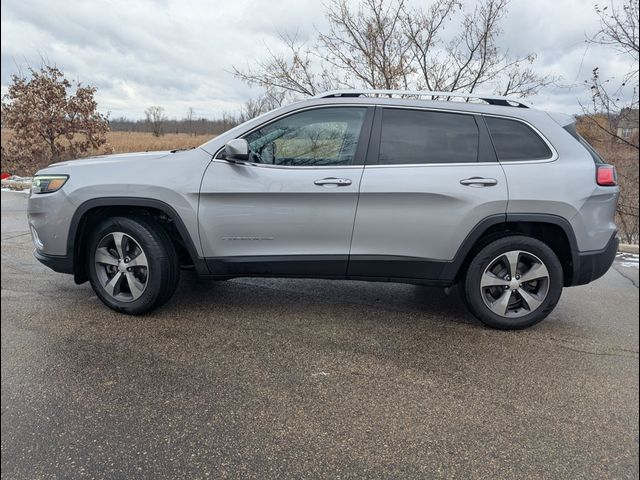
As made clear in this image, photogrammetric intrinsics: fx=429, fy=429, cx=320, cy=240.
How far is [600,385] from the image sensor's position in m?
2.73

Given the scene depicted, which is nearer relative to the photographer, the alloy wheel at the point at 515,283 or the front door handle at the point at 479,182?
the front door handle at the point at 479,182

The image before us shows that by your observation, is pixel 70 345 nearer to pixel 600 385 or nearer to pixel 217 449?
pixel 217 449

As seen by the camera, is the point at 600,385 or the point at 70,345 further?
the point at 70,345

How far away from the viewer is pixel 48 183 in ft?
10.9

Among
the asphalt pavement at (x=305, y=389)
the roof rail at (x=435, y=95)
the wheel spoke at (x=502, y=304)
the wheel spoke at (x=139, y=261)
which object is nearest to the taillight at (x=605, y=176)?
the roof rail at (x=435, y=95)

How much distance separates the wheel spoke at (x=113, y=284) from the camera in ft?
11.2

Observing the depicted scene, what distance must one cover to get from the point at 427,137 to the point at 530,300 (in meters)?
1.51

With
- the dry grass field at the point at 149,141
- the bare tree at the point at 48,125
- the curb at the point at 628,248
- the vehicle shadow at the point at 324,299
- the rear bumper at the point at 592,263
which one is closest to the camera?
the rear bumper at the point at 592,263

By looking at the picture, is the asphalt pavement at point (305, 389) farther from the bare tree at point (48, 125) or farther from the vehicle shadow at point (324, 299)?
the bare tree at point (48, 125)

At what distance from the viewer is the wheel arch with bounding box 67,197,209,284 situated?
325cm

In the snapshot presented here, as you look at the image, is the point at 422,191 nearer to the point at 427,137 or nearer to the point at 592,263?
the point at 427,137

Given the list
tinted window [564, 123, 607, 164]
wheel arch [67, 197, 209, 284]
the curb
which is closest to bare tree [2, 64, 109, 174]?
wheel arch [67, 197, 209, 284]

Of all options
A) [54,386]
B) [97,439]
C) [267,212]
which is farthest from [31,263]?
[97,439]

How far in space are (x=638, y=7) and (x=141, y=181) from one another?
20.9ft
